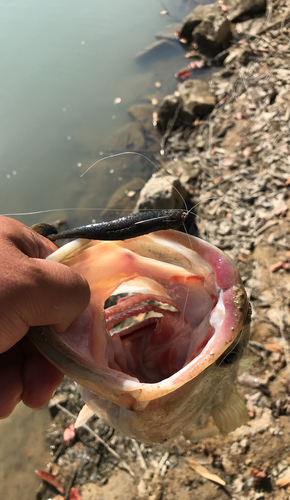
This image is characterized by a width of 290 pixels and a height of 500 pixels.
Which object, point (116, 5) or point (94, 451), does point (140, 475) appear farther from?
point (116, 5)

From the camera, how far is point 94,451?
349 cm

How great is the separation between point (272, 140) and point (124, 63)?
276 inches

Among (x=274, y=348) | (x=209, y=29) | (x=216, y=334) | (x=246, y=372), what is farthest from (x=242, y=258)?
(x=209, y=29)

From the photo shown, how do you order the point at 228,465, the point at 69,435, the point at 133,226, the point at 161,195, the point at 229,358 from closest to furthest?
the point at 133,226, the point at 229,358, the point at 228,465, the point at 69,435, the point at 161,195

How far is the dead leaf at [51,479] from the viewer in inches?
134

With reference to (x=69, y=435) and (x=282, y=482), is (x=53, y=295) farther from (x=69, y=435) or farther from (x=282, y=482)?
(x=69, y=435)

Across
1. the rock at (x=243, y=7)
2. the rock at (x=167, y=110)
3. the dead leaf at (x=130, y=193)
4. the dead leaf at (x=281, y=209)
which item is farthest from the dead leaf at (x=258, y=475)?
the rock at (x=243, y=7)

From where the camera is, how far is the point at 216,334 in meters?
1.38

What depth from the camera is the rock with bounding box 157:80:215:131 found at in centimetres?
691

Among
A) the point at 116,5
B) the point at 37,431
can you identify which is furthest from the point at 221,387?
the point at 116,5

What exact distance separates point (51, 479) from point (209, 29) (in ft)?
34.3

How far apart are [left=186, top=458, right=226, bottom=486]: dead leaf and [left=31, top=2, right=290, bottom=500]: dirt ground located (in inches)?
0.9

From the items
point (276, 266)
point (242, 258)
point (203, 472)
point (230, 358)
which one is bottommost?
point (203, 472)

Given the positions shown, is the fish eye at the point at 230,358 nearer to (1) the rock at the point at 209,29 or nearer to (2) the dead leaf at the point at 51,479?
(2) the dead leaf at the point at 51,479
